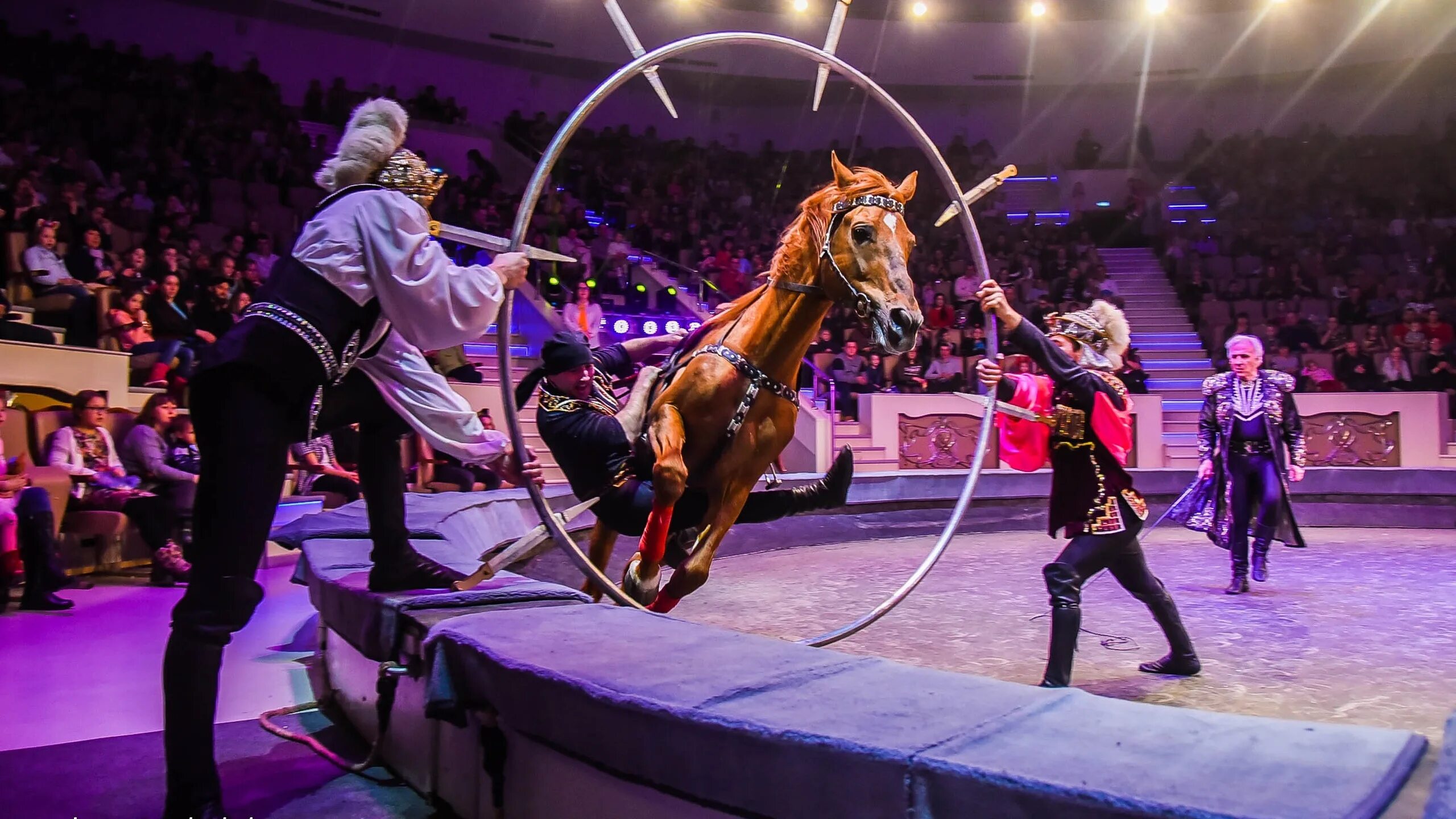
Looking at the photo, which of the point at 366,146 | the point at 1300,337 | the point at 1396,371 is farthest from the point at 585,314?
the point at 1300,337

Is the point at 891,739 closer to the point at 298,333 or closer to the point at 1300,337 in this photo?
the point at 298,333

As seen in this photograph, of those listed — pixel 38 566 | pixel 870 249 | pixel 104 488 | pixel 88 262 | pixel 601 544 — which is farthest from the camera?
pixel 88 262

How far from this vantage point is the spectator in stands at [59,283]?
841 cm

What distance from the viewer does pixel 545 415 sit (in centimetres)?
352

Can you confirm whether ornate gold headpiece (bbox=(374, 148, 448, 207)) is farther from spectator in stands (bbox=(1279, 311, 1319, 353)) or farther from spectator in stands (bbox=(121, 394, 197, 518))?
spectator in stands (bbox=(1279, 311, 1319, 353))

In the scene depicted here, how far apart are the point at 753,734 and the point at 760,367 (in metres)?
2.16

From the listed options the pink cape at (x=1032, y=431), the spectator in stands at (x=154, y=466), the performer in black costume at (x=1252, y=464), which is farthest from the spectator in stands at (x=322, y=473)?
the performer in black costume at (x=1252, y=464)

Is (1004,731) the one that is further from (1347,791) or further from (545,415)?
(545,415)

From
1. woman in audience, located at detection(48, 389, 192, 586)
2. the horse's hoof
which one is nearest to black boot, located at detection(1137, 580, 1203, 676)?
the horse's hoof

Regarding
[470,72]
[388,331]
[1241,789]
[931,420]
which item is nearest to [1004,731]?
[1241,789]

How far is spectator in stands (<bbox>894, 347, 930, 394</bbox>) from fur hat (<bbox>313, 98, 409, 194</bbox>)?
29.6 feet

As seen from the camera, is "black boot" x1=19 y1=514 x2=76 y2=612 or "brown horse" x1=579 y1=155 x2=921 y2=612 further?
"black boot" x1=19 y1=514 x2=76 y2=612

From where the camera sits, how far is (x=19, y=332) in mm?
7422

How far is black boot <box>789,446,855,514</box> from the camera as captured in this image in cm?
380
